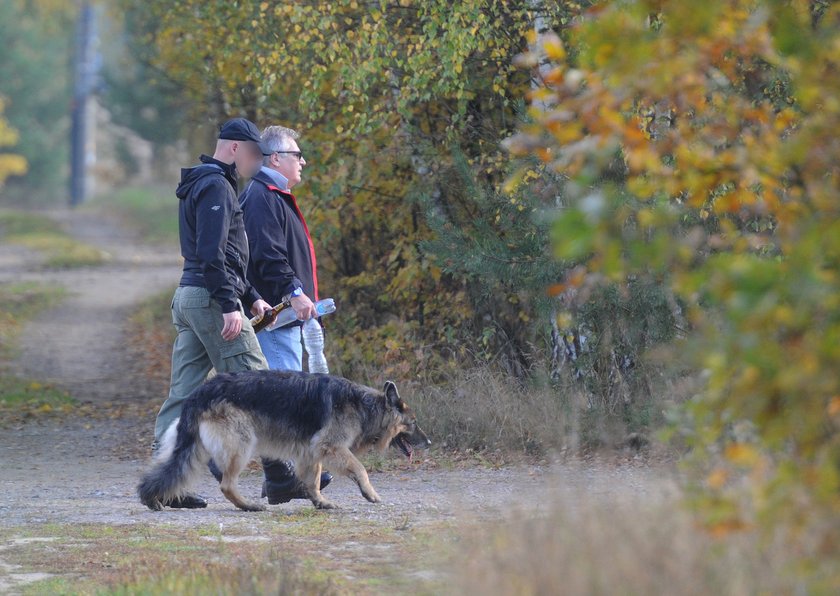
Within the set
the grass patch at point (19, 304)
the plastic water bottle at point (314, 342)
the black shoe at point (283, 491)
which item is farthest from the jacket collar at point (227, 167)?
the grass patch at point (19, 304)

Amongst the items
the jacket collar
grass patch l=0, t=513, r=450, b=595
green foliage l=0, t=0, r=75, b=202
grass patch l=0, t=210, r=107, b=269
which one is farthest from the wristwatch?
green foliage l=0, t=0, r=75, b=202

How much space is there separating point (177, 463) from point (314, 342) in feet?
5.01

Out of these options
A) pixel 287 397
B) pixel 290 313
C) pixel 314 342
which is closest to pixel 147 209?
pixel 314 342

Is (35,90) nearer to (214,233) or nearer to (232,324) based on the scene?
Result: (214,233)

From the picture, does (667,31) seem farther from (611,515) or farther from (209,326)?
(209,326)

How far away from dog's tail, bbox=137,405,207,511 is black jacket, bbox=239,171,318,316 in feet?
4.07

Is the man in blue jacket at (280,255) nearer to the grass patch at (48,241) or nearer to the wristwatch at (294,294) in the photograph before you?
the wristwatch at (294,294)

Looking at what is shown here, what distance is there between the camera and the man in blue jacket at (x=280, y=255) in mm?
8438

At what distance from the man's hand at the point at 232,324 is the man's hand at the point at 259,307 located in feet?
1.42

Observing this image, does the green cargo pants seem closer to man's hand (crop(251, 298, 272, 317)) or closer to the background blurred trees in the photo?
man's hand (crop(251, 298, 272, 317))

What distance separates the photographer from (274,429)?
7977 millimetres

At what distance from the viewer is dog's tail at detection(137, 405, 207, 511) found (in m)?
7.75

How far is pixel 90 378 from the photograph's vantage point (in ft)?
51.6

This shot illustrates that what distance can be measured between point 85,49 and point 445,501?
142 feet
